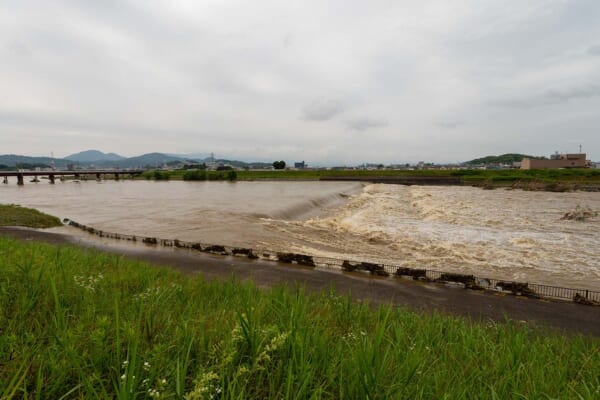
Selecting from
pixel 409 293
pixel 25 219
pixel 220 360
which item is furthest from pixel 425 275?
pixel 25 219

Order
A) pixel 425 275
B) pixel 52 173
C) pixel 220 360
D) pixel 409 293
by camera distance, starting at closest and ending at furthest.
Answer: pixel 220 360, pixel 409 293, pixel 425 275, pixel 52 173

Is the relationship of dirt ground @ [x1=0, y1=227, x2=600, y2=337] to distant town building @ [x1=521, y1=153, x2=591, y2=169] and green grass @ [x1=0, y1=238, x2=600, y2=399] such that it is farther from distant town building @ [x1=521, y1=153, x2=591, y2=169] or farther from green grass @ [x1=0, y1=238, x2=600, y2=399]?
distant town building @ [x1=521, y1=153, x2=591, y2=169]

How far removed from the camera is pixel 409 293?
32.3 feet

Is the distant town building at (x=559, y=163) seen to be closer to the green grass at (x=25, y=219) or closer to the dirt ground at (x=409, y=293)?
the dirt ground at (x=409, y=293)

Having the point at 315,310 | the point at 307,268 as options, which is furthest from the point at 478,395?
the point at 307,268

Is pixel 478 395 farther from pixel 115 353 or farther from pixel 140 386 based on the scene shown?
pixel 115 353

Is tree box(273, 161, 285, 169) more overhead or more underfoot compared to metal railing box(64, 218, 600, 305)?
more overhead

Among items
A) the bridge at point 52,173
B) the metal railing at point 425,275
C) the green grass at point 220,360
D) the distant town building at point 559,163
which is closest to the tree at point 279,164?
the bridge at point 52,173

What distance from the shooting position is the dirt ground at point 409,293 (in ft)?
26.7

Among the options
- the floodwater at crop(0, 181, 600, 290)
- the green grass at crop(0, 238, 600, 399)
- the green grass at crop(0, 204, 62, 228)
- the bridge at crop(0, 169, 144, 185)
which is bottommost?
the floodwater at crop(0, 181, 600, 290)

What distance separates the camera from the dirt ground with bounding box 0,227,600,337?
812cm

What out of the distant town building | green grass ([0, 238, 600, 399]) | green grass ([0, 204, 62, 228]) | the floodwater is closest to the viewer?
green grass ([0, 238, 600, 399])

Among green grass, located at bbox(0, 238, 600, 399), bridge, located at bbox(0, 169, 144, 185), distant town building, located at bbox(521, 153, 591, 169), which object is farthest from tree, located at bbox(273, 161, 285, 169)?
green grass, located at bbox(0, 238, 600, 399)

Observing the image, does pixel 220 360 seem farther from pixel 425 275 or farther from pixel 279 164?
pixel 279 164
